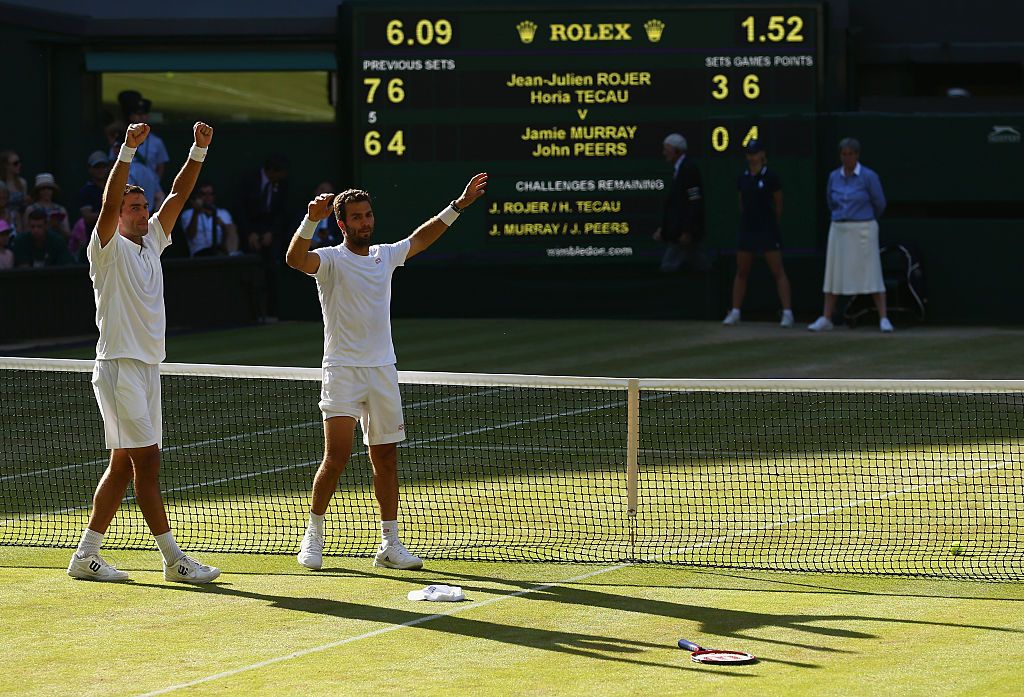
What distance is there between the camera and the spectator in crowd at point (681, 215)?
890 inches

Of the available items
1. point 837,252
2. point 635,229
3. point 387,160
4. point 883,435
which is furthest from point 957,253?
point 883,435

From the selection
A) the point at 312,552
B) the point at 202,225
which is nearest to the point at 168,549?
the point at 312,552

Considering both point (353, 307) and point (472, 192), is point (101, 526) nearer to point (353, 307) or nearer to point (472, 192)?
point (353, 307)

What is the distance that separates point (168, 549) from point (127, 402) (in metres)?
0.76

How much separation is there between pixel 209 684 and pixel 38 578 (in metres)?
2.56

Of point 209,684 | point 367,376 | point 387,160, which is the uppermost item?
point 387,160

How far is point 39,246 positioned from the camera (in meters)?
20.8

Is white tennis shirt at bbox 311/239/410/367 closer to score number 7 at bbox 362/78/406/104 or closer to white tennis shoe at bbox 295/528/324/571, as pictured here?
white tennis shoe at bbox 295/528/324/571

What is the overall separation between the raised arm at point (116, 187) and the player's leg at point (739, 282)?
13.4m

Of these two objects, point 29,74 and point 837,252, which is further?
point 29,74

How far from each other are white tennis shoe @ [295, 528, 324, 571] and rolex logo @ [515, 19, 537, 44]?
1456 centimetres

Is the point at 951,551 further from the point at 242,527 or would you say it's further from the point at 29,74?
the point at 29,74

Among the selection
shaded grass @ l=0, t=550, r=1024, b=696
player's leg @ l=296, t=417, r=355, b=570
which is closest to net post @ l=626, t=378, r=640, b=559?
shaded grass @ l=0, t=550, r=1024, b=696

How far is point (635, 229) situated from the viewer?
23469 mm
